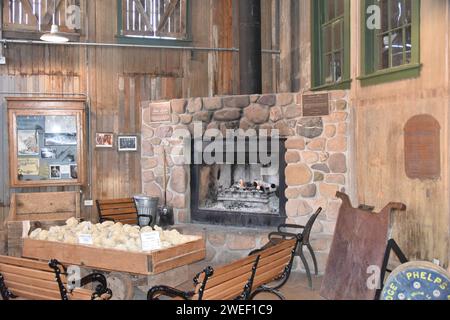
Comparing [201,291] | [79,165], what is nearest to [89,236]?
[201,291]

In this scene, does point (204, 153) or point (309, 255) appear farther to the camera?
point (204, 153)

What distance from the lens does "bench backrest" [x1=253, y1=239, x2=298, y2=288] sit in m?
3.84

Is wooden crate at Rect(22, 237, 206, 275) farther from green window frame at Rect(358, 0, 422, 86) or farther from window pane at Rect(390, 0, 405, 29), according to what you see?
window pane at Rect(390, 0, 405, 29)

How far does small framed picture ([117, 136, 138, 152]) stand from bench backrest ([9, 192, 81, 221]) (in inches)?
39.0

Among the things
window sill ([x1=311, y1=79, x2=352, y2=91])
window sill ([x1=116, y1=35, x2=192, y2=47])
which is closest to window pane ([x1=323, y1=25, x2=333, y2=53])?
window sill ([x1=311, y1=79, x2=352, y2=91])

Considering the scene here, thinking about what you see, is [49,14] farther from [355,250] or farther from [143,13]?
[355,250]

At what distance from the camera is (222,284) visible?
336 cm

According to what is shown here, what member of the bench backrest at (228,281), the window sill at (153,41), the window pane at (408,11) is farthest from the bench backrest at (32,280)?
the window sill at (153,41)

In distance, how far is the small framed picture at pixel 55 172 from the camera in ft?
25.4

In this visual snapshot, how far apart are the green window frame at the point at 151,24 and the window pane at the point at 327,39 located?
8.41ft

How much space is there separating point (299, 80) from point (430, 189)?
321 cm

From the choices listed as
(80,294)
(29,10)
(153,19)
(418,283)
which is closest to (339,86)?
(418,283)

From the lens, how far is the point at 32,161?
7641 mm
